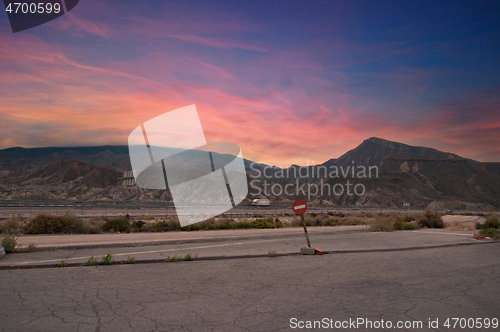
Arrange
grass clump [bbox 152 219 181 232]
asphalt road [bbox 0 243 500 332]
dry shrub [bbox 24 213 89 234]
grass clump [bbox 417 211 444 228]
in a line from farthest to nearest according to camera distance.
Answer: grass clump [bbox 417 211 444 228] < grass clump [bbox 152 219 181 232] < dry shrub [bbox 24 213 89 234] < asphalt road [bbox 0 243 500 332]

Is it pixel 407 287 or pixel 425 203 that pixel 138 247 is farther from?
pixel 425 203

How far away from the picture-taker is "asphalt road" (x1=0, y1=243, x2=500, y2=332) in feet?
15.0

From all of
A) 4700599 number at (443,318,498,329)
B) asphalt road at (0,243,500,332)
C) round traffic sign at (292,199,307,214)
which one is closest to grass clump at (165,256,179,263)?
asphalt road at (0,243,500,332)

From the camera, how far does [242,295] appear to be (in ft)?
19.2

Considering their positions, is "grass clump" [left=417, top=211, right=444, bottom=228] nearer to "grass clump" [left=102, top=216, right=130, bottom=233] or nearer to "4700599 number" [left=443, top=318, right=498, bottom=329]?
"grass clump" [left=102, top=216, right=130, bottom=233]

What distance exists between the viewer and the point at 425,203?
10038cm

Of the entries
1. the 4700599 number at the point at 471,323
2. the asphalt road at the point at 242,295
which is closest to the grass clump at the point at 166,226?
the asphalt road at the point at 242,295

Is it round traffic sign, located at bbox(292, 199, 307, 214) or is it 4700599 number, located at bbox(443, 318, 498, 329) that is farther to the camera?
round traffic sign, located at bbox(292, 199, 307, 214)

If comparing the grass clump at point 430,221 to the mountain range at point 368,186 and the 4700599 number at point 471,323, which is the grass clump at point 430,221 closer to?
the 4700599 number at point 471,323

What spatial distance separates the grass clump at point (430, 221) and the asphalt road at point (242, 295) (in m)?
17.8

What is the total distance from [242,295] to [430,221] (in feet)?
A: 79.4

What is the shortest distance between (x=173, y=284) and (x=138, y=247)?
6.18 m

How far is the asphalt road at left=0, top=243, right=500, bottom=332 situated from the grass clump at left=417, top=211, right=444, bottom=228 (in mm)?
17802

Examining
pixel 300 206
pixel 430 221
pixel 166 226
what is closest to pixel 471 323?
pixel 300 206
